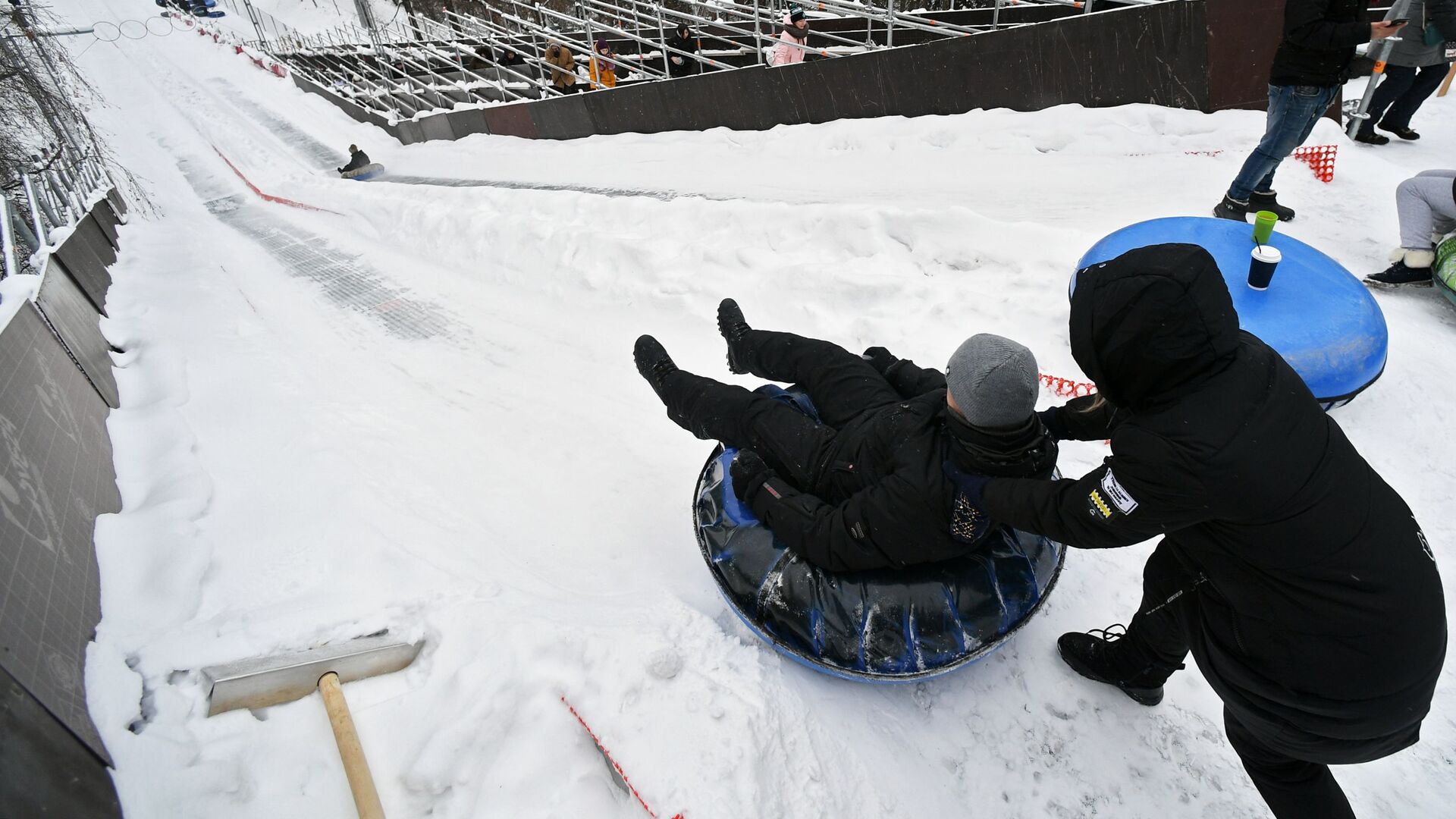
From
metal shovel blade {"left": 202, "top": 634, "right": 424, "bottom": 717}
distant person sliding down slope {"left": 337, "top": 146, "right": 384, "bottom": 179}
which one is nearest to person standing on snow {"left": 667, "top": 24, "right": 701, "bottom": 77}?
distant person sliding down slope {"left": 337, "top": 146, "right": 384, "bottom": 179}

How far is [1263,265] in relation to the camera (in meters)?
2.82

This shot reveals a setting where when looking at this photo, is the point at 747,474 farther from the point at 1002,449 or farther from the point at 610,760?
the point at 610,760

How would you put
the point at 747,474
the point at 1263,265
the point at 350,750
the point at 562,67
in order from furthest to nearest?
1. the point at 562,67
2. the point at 1263,265
3. the point at 747,474
4. the point at 350,750

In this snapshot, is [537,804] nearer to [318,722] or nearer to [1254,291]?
[318,722]

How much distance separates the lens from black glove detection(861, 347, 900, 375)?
2855 millimetres

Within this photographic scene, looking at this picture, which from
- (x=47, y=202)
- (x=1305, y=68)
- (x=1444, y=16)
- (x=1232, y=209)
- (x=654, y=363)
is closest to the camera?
(x=654, y=363)

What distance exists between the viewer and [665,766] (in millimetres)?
1908

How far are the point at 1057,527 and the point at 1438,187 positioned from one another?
3.71m

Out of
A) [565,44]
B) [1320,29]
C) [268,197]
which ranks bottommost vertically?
Result: [268,197]

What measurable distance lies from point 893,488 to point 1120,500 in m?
0.64

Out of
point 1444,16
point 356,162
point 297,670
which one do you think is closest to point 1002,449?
point 297,670

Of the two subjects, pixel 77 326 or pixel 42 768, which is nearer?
pixel 42 768

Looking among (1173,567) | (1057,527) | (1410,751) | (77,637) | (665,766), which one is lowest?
(1410,751)

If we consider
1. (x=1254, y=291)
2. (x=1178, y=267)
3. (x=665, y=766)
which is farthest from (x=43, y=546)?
(x=1254, y=291)
